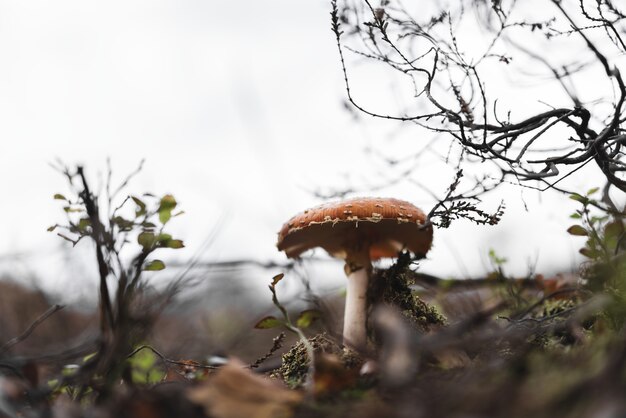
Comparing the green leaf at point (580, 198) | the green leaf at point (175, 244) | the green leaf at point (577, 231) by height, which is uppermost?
the green leaf at point (175, 244)

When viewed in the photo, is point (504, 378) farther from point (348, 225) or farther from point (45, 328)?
point (45, 328)

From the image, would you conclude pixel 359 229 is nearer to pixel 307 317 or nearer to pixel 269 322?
pixel 307 317

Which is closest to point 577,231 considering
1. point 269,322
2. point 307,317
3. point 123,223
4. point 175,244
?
point 307,317

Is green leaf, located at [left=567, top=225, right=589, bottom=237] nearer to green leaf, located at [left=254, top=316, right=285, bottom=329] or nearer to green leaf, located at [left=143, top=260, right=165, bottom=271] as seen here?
green leaf, located at [left=254, top=316, right=285, bottom=329]

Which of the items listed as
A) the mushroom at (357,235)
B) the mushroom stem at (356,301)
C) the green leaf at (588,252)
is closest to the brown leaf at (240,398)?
the mushroom at (357,235)

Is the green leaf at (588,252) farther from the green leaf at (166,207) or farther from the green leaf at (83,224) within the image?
the green leaf at (83,224)
